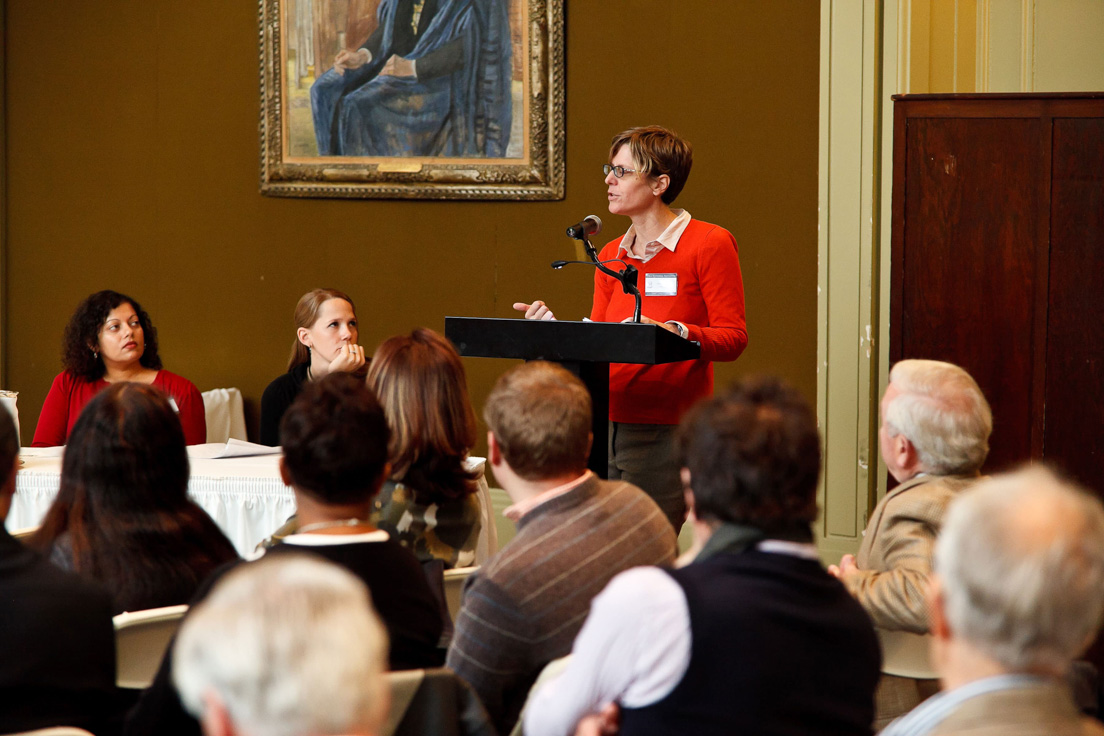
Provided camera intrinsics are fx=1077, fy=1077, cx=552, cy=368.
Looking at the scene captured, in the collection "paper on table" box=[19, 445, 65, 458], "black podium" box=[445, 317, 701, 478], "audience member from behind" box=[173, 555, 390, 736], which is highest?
"black podium" box=[445, 317, 701, 478]

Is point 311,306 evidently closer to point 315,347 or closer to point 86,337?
point 315,347

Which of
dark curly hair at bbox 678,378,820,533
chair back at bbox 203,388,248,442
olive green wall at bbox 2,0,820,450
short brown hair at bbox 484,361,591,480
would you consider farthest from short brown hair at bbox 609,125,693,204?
chair back at bbox 203,388,248,442

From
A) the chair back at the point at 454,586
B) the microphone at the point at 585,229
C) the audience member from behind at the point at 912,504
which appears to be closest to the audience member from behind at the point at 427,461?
the chair back at the point at 454,586

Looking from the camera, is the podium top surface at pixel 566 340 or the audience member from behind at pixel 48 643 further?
the podium top surface at pixel 566 340

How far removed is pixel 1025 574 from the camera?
102cm

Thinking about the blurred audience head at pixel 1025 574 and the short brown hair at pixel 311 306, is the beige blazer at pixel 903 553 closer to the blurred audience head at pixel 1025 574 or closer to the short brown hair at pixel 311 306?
the blurred audience head at pixel 1025 574

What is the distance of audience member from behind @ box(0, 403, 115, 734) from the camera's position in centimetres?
144

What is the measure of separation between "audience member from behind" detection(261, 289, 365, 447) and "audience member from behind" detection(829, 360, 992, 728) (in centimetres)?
236

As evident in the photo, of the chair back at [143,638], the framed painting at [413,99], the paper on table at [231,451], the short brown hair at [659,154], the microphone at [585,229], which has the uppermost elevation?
the framed painting at [413,99]

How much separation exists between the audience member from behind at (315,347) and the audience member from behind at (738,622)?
278cm

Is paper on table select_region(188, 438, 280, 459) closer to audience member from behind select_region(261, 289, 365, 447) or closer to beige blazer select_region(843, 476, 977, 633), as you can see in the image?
Result: audience member from behind select_region(261, 289, 365, 447)

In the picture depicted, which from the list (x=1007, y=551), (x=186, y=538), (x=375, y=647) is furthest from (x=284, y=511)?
(x=1007, y=551)

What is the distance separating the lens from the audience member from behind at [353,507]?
1.71 m

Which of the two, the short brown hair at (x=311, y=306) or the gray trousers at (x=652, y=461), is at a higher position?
the short brown hair at (x=311, y=306)
